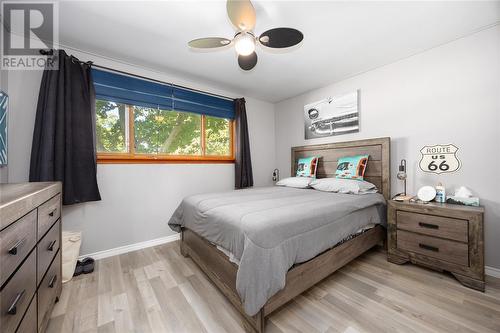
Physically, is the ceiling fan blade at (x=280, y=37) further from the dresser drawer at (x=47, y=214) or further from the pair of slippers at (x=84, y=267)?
the pair of slippers at (x=84, y=267)

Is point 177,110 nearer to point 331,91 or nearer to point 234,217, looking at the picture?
point 234,217

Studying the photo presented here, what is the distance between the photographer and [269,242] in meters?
1.20

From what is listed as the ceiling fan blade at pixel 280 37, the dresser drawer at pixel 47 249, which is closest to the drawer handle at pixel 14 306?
the dresser drawer at pixel 47 249

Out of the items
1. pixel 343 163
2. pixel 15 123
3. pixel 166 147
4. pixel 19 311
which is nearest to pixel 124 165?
pixel 166 147

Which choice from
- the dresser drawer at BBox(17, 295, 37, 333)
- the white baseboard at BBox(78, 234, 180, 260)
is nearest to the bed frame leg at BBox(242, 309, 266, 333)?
the dresser drawer at BBox(17, 295, 37, 333)

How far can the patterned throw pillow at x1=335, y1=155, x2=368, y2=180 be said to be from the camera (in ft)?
8.52

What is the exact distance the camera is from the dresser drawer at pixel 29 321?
32.0 inches

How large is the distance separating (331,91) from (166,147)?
2709 mm

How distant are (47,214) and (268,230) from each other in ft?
4.46

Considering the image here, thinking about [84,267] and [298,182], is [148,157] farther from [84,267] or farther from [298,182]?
[298,182]

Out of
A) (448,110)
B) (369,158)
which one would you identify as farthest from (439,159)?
(369,158)

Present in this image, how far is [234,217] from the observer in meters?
1.40

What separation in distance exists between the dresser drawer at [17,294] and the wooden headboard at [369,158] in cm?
313

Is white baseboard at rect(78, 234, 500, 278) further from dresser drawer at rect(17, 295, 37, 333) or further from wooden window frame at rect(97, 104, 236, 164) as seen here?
dresser drawer at rect(17, 295, 37, 333)
